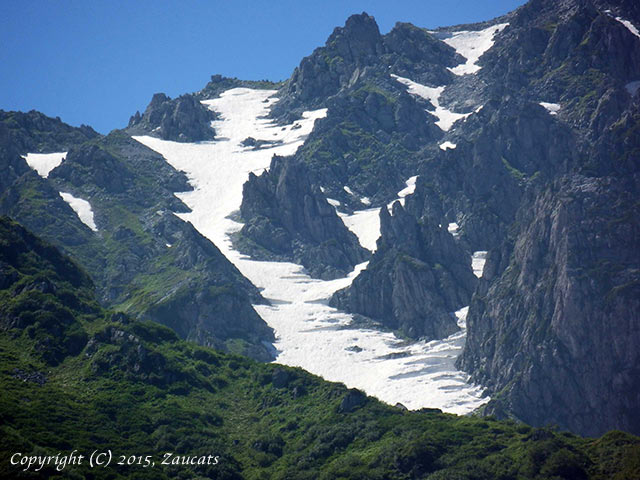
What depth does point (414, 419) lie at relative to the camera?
422 feet

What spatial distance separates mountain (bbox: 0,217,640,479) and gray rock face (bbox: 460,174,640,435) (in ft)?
130

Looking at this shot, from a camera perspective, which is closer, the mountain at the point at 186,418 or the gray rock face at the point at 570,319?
the mountain at the point at 186,418

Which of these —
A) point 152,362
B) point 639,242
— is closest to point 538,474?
point 152,362

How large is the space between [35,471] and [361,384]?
101 metres

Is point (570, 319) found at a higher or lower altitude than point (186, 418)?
higher

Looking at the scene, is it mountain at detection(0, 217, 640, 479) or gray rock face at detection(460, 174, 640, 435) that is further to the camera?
gray rock face at detection(460, 174, 640, 435)

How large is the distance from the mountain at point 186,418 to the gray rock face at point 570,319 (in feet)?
130

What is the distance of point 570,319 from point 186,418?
235ft

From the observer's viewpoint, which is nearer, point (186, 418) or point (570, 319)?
point (186, 418)

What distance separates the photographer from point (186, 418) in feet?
429

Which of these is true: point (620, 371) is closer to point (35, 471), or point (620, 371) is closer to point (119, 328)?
point (119, 328)

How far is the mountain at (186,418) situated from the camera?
110 m

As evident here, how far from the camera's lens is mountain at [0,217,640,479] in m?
110

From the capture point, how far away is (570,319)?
173m
